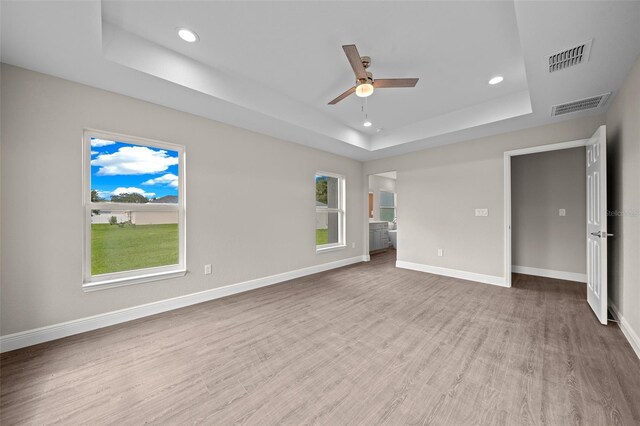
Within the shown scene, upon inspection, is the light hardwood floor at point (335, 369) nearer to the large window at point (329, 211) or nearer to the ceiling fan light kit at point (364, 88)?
the large window at point (329, 211)

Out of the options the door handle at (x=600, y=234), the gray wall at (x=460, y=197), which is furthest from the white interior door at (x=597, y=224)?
the gray wall at (x=460, y=197)

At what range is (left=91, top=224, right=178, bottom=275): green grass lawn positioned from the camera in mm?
2633

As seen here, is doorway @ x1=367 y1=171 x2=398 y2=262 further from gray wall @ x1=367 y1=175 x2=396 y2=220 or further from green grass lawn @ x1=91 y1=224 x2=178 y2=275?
green grass lawn @ x1=91 y1=224 x2=178 y2=275

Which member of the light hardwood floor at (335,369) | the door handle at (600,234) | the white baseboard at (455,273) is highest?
the door handle at (600,234)

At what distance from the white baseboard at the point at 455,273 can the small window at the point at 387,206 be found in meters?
4.01

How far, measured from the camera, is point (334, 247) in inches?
207

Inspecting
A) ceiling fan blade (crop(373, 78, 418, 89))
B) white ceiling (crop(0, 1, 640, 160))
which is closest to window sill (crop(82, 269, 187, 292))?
white ceiling (crop(0, 1, 640, 160))

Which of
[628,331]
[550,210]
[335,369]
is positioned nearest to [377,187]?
[550,210]

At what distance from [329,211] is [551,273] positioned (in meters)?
4.27

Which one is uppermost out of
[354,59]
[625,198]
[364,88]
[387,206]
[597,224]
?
[354,59]

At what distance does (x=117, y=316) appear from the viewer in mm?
2609

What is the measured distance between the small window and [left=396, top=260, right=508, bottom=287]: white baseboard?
4.01 metres

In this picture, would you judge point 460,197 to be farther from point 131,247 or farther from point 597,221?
point 131,247

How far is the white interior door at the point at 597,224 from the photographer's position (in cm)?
256
